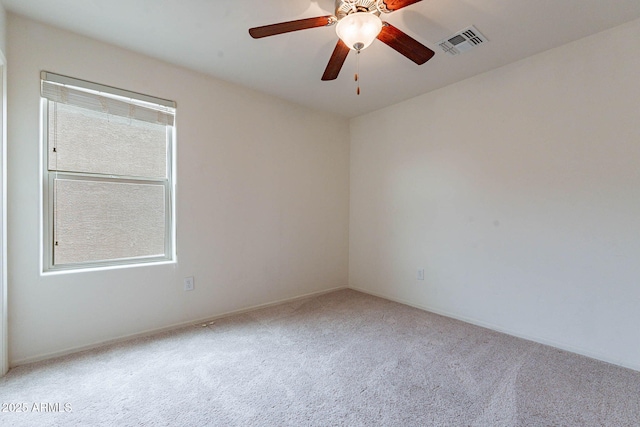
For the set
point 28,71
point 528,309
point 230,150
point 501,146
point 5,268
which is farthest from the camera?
point 230,150

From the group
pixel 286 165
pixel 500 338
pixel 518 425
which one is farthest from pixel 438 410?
pixel 286 165

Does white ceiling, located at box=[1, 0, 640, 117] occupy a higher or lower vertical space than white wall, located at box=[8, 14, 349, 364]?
higher

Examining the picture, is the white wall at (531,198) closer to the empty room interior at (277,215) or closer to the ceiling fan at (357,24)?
the empty room interior at (277,215)

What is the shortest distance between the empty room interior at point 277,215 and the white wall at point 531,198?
0.02m

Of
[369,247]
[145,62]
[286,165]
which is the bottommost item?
[369,247]

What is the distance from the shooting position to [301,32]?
2.13m

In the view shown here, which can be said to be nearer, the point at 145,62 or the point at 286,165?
the point at 145,62

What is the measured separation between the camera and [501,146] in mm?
2641

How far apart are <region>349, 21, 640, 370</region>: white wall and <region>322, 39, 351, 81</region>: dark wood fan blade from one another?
5.20 ft

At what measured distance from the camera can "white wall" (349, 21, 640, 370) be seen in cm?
206

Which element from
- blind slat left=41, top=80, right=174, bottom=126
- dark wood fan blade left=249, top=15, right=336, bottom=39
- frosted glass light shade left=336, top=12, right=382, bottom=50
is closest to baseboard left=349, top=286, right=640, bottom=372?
frosted glass light shade left=336, top=12, right=382, bottom=50

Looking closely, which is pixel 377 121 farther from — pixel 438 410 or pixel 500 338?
pixel 438 410

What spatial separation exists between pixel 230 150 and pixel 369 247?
2.14 metres

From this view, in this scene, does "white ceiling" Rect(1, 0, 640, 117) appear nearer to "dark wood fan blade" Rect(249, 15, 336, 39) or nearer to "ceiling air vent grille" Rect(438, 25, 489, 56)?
"ceiling air vent grille" Rect(438, 25, 489, 56)
